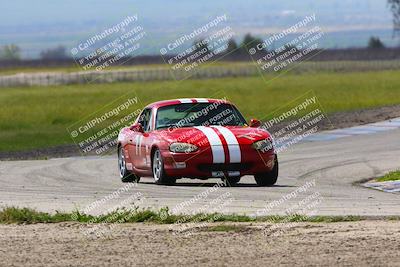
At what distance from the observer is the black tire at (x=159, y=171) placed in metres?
17.4

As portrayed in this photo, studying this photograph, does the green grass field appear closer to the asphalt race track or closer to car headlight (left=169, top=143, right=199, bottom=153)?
the asphalt race track

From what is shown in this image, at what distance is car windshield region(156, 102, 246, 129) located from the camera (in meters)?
18.1

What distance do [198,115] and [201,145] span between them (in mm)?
1143

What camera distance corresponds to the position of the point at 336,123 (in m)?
31.8

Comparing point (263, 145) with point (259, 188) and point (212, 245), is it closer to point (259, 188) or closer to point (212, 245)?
point (259, 188)

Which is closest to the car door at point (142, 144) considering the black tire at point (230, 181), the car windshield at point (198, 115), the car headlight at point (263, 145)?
the car windshield at point (198, 115)

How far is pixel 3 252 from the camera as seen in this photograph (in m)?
10.4

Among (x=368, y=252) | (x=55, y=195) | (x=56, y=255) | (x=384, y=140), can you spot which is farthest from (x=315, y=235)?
(x=384, y=140)

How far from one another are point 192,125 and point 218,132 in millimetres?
880

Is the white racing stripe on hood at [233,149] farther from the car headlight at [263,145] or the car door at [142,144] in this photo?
the car door at [142,144]

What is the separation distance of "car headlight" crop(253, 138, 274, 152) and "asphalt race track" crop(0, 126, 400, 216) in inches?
22.9

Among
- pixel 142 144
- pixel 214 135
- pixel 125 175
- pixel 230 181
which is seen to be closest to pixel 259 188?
pixel 214 135

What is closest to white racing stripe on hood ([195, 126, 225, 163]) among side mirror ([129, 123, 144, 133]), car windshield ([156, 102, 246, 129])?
car windshield ([156, 102, 246, 129])

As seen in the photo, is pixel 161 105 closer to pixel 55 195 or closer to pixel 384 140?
pixel 55 195
